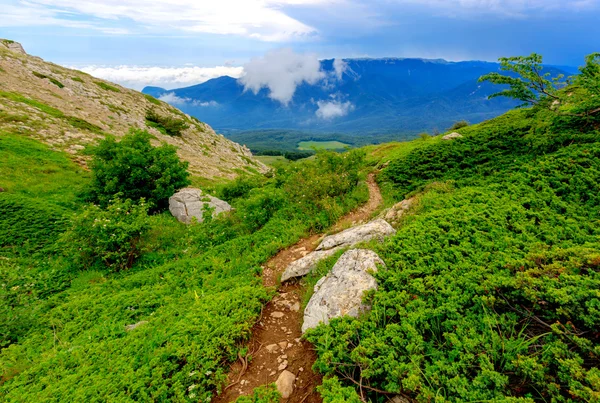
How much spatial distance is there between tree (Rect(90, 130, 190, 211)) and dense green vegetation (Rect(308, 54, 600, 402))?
47.7ft

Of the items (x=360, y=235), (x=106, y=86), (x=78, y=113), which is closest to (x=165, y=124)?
(x=78, y=113)

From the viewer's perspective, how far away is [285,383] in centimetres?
498

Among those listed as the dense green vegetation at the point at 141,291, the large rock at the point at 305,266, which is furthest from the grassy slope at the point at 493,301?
the dense green vegetation at the point at 141,291

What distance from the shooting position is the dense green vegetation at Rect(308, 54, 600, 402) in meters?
3.74

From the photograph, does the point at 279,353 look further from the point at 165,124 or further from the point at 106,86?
the point at 106,86

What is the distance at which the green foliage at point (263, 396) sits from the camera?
14.9 feet

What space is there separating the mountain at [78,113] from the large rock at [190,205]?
989cm

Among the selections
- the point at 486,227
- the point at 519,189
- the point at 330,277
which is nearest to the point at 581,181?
the point at 519,189

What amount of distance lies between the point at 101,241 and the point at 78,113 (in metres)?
28.8

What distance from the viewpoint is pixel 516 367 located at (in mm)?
3775

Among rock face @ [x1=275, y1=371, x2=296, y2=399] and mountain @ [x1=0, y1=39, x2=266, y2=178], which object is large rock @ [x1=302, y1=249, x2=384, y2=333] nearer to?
rock face @ [x1=275, y1=371, x2=296, y2=399]

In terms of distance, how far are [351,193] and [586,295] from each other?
921 cm

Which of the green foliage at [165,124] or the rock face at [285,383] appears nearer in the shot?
the rock face at [285,383]

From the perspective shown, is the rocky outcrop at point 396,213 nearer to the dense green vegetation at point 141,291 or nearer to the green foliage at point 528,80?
the dense green vegetation at point 141,291
